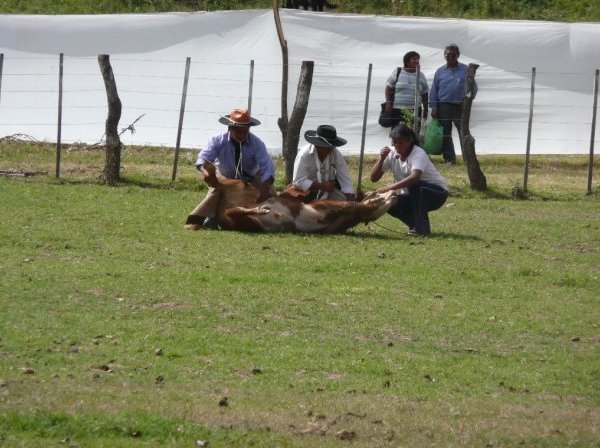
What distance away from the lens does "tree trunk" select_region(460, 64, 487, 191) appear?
18438 mm

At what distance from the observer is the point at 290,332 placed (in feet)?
30.3

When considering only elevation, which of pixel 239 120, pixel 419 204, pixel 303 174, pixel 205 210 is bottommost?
pixel 205 210

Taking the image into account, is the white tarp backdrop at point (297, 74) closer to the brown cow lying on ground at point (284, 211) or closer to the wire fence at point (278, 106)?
the wire fence at point (278, 106)

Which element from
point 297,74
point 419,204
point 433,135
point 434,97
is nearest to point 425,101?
point 434,97

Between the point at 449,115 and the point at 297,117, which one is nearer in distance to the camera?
the point at 297,117

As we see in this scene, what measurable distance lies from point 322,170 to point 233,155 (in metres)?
1.03

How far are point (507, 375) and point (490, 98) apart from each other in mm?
13942

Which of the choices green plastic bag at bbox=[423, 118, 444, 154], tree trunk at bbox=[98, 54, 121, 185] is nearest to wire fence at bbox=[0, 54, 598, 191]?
green plastic bag at bbox=[423, 118, 444, 154]

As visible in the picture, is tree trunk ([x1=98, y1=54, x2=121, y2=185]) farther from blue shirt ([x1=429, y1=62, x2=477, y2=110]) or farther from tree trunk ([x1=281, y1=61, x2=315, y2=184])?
blue shirt ([x1=429, y1=62, x2=477, y2=110])

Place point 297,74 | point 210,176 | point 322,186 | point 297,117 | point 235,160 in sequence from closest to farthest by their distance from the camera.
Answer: point 210,176 < point 322,186 < point 235,160 < point 297,117 < point 297,74

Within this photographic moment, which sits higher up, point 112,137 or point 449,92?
point 449,92

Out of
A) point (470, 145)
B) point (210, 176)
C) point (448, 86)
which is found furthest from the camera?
point (448, 86)

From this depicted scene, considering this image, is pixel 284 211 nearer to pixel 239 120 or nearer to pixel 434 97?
pixel 239 120

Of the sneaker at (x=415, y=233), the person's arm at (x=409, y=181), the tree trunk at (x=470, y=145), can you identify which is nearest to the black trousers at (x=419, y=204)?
the sneaker at (x=415, y=233)
